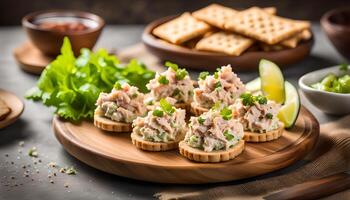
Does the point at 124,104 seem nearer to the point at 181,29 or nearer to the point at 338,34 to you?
the point at 181,29

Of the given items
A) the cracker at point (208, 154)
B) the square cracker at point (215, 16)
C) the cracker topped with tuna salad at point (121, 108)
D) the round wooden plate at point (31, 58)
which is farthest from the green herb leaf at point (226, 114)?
the round wooden plate at point (31, 58)

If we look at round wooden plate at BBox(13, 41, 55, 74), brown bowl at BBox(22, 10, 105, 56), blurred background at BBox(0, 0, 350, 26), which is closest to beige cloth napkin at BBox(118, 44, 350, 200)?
brown bowl at BBox(22, 10, 105, 56)

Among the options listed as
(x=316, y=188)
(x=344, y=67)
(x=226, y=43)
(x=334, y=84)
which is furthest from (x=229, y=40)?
(x=316, y=188)

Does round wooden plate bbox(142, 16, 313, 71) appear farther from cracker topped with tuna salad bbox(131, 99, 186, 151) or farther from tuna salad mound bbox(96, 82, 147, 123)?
cracker topped with tuna salad bbox(131, 99, 186, 151)

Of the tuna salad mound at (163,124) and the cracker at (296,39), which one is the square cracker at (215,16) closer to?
the cracker at (296,39)

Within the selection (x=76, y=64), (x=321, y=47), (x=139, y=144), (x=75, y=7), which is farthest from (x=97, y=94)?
(x=75, y=7)

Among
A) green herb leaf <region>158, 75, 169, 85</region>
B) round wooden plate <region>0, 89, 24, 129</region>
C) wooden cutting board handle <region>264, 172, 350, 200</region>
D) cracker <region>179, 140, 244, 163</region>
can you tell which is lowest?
round wooden plate <region>0, 89, 24, 129</region>

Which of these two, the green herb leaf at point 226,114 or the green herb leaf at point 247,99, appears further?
the green herb leaf at point 247,99
